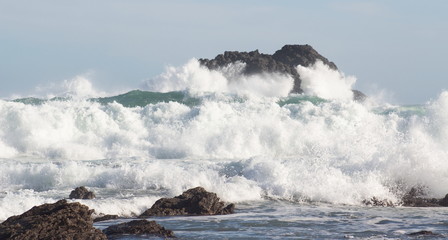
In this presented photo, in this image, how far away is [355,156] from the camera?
24125mm

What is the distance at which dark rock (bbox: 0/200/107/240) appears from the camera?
1192 centimetres

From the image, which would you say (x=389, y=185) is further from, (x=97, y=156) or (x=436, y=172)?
(x=97, y=156)

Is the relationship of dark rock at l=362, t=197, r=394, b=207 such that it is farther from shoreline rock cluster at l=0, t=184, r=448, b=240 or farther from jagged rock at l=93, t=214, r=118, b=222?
jagged rock at l=93, t=214, r=118, b=222

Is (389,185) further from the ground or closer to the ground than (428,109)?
closer to the ground

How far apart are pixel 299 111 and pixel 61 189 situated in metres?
22.5

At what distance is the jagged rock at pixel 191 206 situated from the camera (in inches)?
679

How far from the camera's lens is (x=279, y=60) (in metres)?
65.2

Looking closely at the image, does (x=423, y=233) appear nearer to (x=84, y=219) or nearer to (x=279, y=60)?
(x=84, y=219)

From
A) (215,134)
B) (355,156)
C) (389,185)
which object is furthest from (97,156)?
(389,185)

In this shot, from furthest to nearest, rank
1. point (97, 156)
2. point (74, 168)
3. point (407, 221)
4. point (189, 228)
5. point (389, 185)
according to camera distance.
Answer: point (97, 156), point (74, 168), point (389, 185), point (407, 221), point (189, 228)

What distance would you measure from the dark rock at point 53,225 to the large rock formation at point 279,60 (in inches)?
1838

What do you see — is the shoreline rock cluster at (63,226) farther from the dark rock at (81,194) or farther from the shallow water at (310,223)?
the dark rock at (81,194)

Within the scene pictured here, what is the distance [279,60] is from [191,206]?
159 feet

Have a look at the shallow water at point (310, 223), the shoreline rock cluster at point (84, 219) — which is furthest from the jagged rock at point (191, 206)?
the shallow water at point (310, 223)
